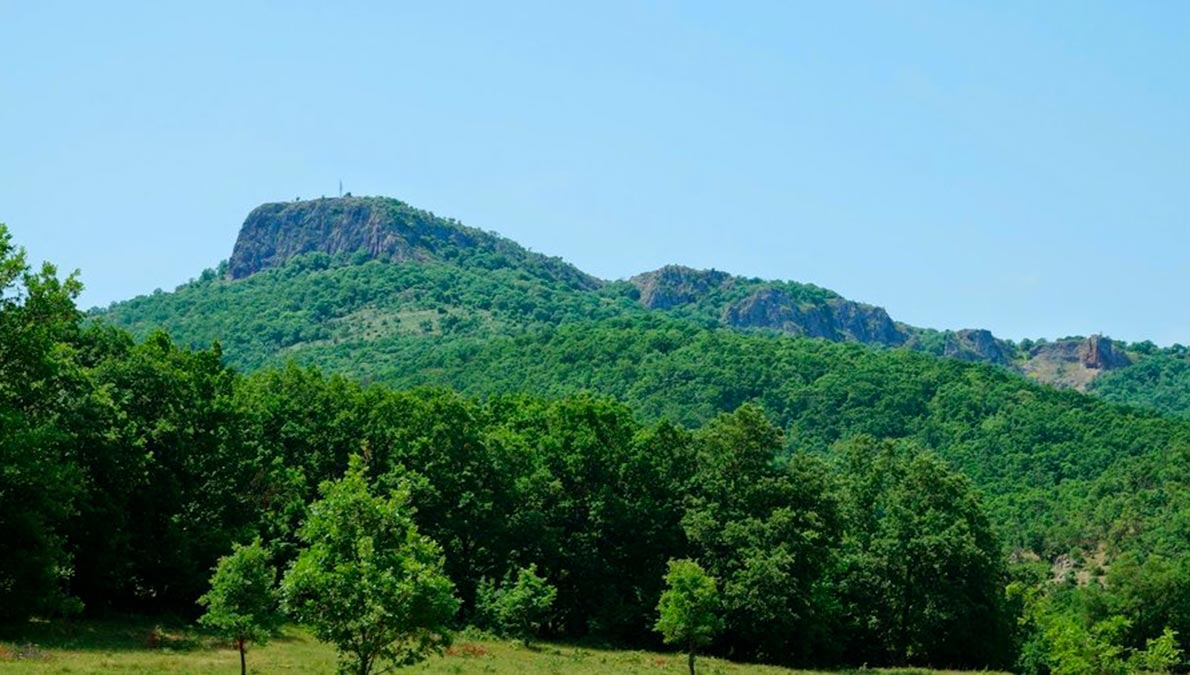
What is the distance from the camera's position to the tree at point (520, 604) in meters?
57.7

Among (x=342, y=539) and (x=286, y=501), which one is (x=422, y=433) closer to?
(x=286, y=501)

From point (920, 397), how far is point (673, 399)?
1351 inches

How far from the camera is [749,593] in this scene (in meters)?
61.1

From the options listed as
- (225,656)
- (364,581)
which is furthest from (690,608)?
(364,581)

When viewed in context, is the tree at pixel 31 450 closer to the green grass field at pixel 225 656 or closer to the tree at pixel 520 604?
the green grass field at pixel 225 656

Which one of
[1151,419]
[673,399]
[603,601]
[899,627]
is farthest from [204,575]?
[1151,419]

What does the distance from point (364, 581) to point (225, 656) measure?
18759mm

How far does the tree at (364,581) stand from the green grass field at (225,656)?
11.9 metres

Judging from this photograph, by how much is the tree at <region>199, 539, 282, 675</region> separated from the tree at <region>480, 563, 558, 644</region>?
2182 centimetres

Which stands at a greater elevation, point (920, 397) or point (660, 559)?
point (920, 397)

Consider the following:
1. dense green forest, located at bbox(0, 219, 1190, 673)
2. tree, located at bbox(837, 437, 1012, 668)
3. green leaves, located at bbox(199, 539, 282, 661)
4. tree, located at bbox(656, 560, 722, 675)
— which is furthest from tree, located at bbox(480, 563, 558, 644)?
green leaves, located at bbox(199, 539, 282, 661)

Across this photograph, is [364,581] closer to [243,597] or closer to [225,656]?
[243,597]

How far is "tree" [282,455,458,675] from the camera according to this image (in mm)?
27266

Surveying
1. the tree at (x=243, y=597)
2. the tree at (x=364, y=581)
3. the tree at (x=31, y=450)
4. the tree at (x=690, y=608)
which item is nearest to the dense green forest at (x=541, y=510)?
the tree at (x=31, y=450)
